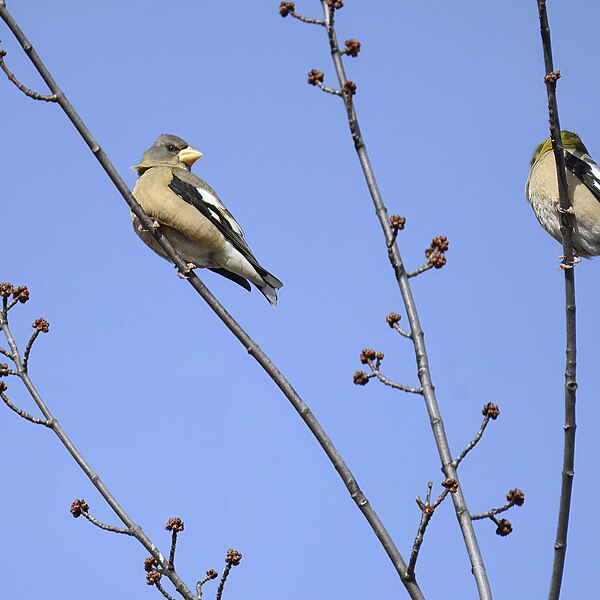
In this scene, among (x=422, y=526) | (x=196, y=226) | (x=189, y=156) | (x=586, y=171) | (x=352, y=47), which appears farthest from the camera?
(x=189, y=156)

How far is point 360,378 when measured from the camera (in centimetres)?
390

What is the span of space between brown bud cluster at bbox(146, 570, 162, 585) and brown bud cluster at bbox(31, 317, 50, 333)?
1273mm

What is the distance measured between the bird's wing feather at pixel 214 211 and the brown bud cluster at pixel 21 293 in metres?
2.82

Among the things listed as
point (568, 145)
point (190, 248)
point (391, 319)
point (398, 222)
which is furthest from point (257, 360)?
point (568, 145)

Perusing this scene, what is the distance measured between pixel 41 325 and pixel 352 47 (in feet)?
6.26

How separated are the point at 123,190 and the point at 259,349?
992mm

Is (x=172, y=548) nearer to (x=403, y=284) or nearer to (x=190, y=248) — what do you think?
(x=403, y=284)

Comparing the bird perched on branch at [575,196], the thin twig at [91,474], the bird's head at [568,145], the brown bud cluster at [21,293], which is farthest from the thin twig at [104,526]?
the bird's head at [568,145]

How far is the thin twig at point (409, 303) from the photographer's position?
3.51m

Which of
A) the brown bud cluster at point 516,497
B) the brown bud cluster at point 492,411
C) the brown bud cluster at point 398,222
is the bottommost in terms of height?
the brown bud cluster at point 516,497

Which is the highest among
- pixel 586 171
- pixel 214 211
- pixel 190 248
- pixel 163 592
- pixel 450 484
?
pixel 586 171

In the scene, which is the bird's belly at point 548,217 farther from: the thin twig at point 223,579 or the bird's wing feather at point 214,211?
the thin twig at point 223,579

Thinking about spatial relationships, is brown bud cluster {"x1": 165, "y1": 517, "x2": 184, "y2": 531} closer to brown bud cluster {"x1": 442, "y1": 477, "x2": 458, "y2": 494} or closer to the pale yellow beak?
brown bud cluster {"x1": 442, "y1": 477, "x2": 458, "y2": 494}

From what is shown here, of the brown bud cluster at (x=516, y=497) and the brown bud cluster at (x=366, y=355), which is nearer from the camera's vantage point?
the brown bud cluster at (x=516, y=497)
